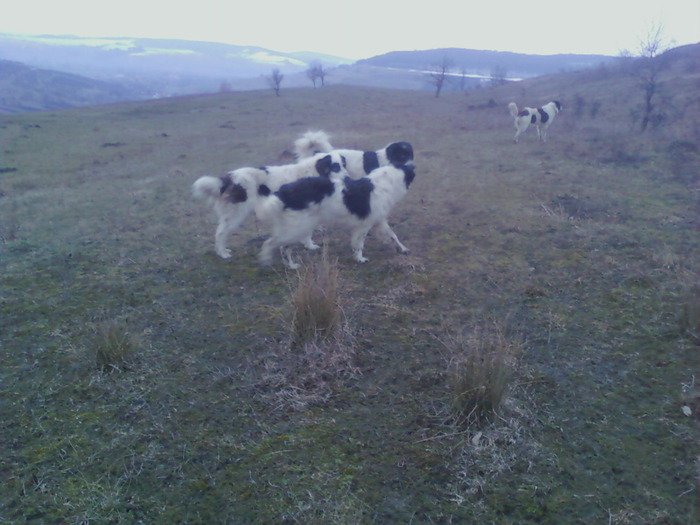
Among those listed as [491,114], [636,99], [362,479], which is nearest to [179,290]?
[362,479]

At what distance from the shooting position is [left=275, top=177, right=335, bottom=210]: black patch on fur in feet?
18.4

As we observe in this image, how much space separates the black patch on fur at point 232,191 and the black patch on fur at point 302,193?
924 millimetres

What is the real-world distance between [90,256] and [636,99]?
23678 millimetres

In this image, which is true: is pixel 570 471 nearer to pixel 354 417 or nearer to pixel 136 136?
pixel 354 417

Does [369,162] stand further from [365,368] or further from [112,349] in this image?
[112,349]

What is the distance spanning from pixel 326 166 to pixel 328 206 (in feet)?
4.87

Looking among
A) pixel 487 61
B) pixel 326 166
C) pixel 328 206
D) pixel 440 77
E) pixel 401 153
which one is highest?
pixel 487 61

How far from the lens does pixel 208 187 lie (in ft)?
20.5

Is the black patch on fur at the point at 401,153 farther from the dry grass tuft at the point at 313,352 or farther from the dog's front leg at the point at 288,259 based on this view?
the dry grass tuft at the point at 313,352

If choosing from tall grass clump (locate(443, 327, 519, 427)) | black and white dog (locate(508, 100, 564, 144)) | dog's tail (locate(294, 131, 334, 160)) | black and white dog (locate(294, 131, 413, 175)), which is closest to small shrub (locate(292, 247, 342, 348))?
tall grass clump (locate(443, 327, 519, 427))

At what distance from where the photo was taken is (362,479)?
291 centimetres

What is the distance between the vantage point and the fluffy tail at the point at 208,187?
20.4 feet

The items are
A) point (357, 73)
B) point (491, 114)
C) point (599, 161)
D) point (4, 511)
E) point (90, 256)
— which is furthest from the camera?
point (357, 73)

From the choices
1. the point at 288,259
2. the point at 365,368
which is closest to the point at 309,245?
the point at 288,259
